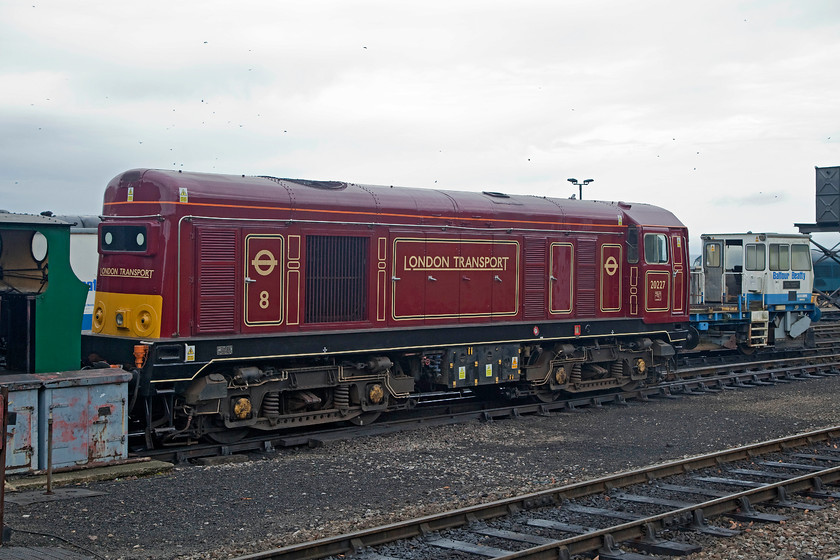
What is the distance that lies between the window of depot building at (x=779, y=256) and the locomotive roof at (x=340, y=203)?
27.2 ft

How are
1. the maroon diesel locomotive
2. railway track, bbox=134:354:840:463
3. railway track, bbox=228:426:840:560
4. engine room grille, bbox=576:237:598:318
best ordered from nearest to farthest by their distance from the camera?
1. railway track, bbox=228:426:840:560
2. the maroon diesel locomotive
3. railway track, bbox=134:354:840:463
4. engine room grille, bbox=576:237:598:318

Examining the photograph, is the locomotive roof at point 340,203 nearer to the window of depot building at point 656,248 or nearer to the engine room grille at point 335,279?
the window of depot building at point 656,248

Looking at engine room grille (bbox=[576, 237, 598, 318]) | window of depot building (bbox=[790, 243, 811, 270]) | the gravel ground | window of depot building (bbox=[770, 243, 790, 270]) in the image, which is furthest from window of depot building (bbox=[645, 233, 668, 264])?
window of depot building (bbox=[790, 243, 811, 270])

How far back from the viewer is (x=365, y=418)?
13938 mm

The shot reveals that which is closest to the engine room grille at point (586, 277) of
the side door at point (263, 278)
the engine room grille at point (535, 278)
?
the engine room grille at point (535, 278)

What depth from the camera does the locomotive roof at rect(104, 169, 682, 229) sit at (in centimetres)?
1185

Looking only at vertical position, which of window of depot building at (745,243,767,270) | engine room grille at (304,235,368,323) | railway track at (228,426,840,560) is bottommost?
railway track at (228,426,840,560)

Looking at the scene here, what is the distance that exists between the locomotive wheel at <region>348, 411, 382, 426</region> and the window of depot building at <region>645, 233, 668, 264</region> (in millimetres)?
6592

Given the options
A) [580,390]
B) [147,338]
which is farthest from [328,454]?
[580,390]

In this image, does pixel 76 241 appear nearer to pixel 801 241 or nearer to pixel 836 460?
pixel 836 460

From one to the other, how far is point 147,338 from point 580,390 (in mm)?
8469

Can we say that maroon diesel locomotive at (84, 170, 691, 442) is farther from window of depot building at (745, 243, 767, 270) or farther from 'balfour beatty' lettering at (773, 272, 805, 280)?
'balfour beatty' lettering at (773, 272, 805, 280)

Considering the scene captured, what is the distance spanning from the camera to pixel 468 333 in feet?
48.1

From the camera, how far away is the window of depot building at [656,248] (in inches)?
675
